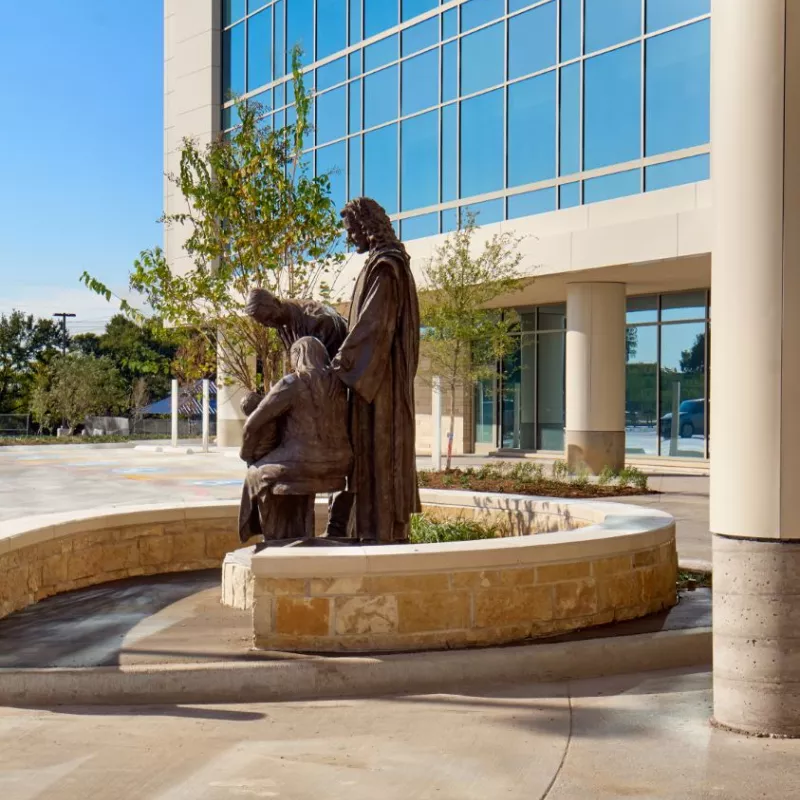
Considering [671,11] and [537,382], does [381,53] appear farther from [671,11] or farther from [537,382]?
[537,382]

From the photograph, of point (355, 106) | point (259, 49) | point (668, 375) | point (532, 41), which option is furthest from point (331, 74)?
point (668, 375)

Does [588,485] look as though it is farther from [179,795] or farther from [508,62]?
[179,795]

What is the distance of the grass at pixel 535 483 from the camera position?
16.9 meters

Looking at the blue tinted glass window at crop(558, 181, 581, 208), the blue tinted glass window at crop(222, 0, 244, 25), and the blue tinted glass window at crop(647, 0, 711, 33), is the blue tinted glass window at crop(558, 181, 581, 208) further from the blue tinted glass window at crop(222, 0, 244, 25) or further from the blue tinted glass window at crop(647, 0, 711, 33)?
the blue tinted glass window at crop(222, 0, 244, 25)

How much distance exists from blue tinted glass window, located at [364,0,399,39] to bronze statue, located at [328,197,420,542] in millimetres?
22975

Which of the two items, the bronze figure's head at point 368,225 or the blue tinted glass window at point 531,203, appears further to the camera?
the blue tinted glass window at point 531,203

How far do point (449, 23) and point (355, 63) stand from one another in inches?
146

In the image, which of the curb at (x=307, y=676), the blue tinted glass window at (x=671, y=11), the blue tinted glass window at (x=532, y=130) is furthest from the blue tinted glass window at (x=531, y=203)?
the curb at (x=307, y=676)

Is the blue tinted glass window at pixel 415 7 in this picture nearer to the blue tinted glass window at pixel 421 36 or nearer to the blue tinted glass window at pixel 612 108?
the blue tinted glass window at pixel 421 36

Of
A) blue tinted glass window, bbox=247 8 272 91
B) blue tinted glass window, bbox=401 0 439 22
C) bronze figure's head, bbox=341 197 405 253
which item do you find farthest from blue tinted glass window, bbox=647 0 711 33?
bronze figure's head, bbox=341 197 405 253

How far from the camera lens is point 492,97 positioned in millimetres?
25656

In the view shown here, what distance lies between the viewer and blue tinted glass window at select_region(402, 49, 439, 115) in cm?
2722

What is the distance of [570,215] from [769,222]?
17.9 metres

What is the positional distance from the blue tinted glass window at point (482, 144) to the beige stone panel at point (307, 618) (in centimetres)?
2050
